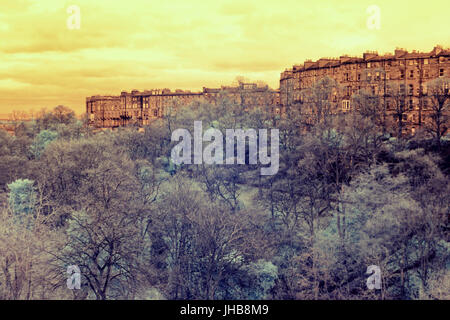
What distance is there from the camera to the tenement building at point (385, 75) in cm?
6719

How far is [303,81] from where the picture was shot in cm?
8556

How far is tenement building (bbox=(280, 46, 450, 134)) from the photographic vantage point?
67188 mm

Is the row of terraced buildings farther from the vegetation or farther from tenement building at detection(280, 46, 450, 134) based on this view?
the vegetation

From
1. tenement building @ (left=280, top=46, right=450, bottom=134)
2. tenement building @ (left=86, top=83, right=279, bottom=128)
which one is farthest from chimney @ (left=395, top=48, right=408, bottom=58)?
tenement building @ (left=86, top=83, right=279, bottom=128)

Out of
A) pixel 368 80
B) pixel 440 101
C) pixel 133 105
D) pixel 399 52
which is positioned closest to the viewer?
pixel 440 101

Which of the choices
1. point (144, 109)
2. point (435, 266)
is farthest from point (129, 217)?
point (144, 109)

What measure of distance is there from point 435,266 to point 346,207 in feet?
24.3
